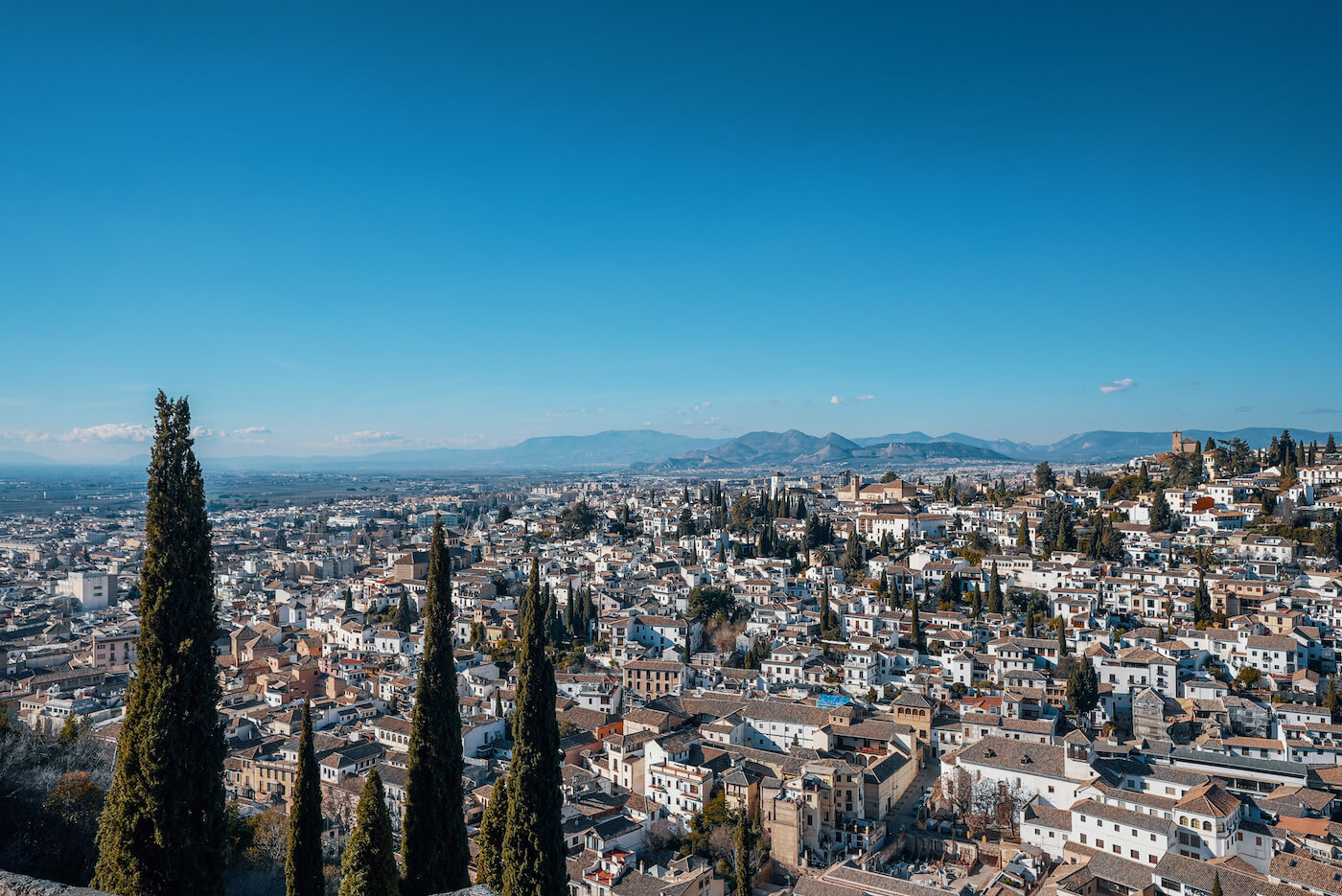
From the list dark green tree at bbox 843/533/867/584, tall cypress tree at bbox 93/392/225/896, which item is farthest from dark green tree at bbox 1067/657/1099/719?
tall cypress tree at bbox 93/392/225/896

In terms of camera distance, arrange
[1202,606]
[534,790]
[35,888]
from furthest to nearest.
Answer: [1202,606] → [534,790] → [35,888]

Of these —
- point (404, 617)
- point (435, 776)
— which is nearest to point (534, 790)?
point (435, 776)

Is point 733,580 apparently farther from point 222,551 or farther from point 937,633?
point 222,551

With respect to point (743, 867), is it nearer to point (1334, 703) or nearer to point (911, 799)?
point (911, 799)

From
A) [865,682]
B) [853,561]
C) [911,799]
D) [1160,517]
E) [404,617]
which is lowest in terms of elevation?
[911,799]

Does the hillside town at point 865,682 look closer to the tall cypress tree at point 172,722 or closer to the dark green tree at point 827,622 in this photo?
the dark green tree at point 827,622

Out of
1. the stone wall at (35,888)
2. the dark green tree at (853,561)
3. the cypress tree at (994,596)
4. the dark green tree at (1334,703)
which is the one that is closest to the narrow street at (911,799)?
the dark green tree at (1334,703)

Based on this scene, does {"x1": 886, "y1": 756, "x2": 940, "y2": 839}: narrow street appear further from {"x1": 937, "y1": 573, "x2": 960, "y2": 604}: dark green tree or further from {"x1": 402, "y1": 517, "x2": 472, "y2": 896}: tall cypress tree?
{"x1": 402, "y1": 517, "x2": 472, "y2": 896}: tall cypress tree
